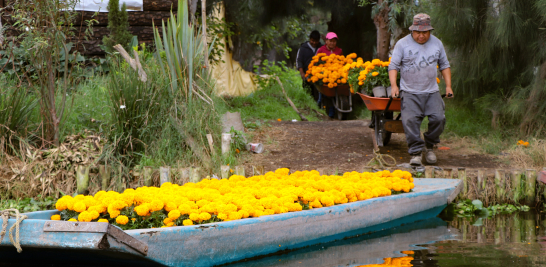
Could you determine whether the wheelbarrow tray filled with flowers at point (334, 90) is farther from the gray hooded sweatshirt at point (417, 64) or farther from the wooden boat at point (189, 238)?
the wooden boat at point (189, 238)

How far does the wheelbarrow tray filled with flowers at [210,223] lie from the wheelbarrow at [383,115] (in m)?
1.85

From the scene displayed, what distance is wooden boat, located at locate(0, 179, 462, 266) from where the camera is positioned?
8.95 feet

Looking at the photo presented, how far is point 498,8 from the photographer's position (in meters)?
7.19

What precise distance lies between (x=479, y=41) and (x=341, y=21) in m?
4.81

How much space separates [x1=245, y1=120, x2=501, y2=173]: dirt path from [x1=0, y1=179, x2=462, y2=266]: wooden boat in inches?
59.1

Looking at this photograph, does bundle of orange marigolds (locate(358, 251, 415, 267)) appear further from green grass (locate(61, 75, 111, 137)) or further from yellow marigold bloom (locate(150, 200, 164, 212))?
green grass (locate(61, 75, 111, 137))

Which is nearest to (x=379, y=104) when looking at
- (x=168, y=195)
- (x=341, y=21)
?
(x=168, y=195)

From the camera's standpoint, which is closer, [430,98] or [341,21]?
[430,98]

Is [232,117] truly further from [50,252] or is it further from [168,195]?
[50,252]

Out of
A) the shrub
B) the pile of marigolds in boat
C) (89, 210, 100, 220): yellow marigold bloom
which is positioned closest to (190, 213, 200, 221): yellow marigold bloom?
the pile of marigolds in boat

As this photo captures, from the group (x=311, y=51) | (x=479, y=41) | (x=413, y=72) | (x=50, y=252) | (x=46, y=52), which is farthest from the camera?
(x=311, y=51)

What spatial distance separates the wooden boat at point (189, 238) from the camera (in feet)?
8.95

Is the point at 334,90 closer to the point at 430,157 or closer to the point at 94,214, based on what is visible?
the point at 430,157

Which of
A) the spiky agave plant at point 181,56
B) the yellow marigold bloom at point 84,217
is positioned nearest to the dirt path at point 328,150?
the spiky agave plant at point 181,56
